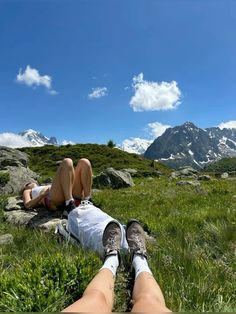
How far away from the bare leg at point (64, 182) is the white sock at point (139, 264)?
174 inches

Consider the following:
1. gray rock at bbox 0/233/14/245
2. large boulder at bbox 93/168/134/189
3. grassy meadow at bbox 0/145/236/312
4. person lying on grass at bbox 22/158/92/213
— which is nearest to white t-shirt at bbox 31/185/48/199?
person lying on grass at bbox 22/158/92/213

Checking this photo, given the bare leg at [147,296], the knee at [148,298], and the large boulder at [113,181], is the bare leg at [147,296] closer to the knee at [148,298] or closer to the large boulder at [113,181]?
the knee at [148,298]

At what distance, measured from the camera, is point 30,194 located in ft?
38.6

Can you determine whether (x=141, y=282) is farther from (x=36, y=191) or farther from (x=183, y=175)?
(x=183, y=175)

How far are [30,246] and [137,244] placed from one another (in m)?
2.03

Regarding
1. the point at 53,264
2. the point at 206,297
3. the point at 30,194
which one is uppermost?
the point at 30,194

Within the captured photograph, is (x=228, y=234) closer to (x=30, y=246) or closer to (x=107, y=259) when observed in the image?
(x=107, y=259)

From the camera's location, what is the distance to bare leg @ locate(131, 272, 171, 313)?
339 cm

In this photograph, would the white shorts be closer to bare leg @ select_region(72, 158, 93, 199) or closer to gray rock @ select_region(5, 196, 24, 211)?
bare leg @ select_region(72, 158, 93, 199)

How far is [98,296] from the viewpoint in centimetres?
368

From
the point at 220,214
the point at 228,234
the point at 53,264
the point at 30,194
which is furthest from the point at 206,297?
the point at 30,194

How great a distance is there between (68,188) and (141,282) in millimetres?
5589

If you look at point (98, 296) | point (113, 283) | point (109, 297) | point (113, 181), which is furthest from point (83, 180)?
point (113, 181)

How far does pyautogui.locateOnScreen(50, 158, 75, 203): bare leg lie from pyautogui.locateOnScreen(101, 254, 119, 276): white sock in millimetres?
4316
